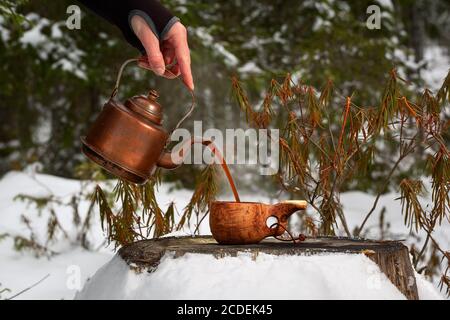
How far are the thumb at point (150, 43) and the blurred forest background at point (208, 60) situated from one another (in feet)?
12.0

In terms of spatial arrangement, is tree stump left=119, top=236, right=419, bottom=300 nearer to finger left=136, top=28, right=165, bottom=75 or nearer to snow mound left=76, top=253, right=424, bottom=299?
snow mound left=76, top=253, right=424, bottom=299

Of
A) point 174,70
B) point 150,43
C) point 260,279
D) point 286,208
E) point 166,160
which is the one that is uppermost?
point 150,43

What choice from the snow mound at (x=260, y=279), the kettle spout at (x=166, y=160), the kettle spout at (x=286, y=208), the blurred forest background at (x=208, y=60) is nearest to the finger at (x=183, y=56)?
the kettle spout at (x=166, y=160)

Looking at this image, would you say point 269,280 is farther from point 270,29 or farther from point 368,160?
point 270,29

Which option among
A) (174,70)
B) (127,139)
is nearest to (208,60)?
(174,70)

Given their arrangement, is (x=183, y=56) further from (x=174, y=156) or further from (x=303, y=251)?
(x=303, y=251)

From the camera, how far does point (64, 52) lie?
6359 mm

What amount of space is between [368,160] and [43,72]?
4.26 meters

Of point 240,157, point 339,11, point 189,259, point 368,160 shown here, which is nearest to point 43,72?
point 240,157

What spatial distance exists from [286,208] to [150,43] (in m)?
0.82

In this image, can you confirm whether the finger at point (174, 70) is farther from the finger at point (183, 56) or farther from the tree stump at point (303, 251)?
the tree stump at point (303, 251)

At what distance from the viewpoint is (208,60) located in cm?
666

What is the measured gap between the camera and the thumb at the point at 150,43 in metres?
2.22
